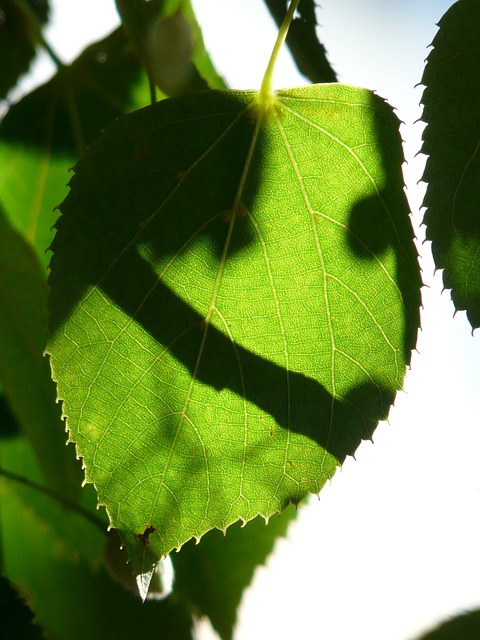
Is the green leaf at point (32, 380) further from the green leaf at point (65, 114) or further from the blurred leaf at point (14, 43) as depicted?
the blurred leaf at point (14, 43)

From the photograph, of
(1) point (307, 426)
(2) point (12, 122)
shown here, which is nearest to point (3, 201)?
(2) point (12, 122)

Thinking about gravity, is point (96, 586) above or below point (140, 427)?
below

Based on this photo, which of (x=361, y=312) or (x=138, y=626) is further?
(x=138, y=626)

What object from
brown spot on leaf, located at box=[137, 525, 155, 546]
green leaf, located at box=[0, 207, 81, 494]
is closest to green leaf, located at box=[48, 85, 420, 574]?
brown spot on leaf, located at box=[137, 525, 155, 546]

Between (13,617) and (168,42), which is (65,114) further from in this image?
(13,617)

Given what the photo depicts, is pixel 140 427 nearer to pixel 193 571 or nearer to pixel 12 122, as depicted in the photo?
pixel 193 571

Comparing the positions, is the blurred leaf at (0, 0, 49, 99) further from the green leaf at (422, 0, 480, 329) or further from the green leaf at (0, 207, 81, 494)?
the green leaf at (422, 0, 480, 329)

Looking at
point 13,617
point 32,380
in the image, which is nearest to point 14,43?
point 32,380
